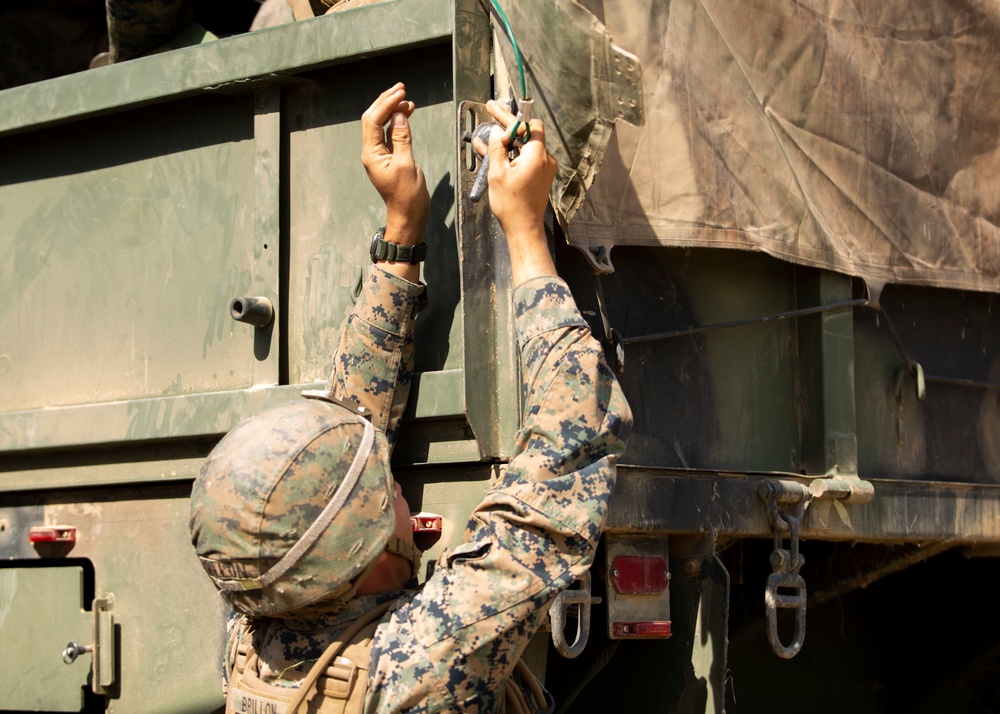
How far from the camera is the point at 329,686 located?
216 cm

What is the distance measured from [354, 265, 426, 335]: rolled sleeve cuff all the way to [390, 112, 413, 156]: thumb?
0.23 m

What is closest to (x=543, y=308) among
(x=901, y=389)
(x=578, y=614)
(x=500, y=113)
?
(x=500, y=113)

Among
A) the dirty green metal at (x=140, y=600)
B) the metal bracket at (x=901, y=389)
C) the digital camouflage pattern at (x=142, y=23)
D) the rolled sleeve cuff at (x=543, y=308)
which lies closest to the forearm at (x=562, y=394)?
the rolled sleeve cuff at (x=543, y=308)

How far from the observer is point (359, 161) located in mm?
2729

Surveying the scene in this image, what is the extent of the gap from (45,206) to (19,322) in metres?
0.28

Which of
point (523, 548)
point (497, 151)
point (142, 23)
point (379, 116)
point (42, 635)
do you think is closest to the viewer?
point (523, 548)

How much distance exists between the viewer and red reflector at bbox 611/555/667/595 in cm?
257

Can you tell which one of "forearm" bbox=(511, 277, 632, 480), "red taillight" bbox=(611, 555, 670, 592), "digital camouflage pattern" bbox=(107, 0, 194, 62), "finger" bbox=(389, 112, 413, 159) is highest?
"digital camouflage pattern" bbox=(107, 0, 194, 62)

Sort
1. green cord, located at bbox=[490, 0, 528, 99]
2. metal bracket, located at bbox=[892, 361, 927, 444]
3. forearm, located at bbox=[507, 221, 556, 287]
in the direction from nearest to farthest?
forearm, located at bbox=[507, 221, 556, 287] < green cord, located at bbox=[490, 0, 528, 99] < metal bracket, located at bbox=[892, 361, 927, 444]

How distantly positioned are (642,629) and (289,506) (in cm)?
81

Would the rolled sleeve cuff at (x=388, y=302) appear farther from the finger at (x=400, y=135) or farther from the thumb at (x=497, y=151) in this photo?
the thumb at (x=497, y=151)

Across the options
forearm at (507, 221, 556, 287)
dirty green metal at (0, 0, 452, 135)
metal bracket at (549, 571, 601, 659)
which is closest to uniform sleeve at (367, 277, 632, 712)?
forearm at (507, 221, 556, 287)

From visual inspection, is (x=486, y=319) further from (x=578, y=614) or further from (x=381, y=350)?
(x=578, y=614)

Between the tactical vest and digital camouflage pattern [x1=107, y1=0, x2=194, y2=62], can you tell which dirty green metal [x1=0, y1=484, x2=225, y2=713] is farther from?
digital camouflage pattern [x1=107, y1=0, x2=194, y2=62]
